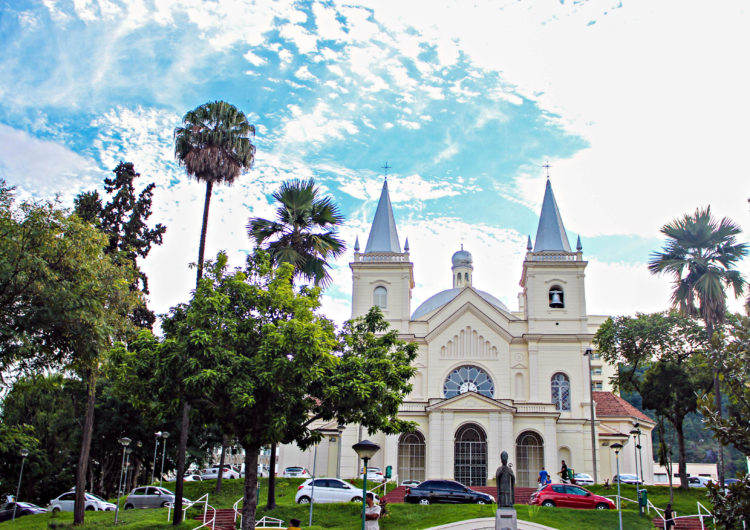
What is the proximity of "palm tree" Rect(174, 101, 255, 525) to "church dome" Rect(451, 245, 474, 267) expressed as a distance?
4586 centimetres

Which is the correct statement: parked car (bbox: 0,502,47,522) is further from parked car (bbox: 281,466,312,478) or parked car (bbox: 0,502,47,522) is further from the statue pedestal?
the statue pedestal

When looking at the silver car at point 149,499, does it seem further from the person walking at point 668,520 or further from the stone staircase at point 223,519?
the person walking at point 668,520

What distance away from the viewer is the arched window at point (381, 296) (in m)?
49.7

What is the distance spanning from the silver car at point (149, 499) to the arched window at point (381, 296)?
19.8 metres

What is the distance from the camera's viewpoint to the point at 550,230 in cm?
5028

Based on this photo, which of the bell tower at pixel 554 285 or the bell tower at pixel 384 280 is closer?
the bell tower at pixel 554 285

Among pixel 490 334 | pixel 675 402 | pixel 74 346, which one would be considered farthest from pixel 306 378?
pixel 490 334

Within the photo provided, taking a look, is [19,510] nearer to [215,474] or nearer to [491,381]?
[215,474]

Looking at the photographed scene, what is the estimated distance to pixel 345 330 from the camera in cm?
2506

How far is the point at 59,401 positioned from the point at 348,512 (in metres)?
25.6

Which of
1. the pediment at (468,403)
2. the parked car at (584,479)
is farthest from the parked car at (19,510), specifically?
the parked car at (584,479)

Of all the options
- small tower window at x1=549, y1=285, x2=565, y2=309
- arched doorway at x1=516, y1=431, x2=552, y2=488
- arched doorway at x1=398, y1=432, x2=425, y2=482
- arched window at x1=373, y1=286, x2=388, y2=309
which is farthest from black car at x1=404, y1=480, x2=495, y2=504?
small tower window at x1=549, y1=285, x2=565, y2=309

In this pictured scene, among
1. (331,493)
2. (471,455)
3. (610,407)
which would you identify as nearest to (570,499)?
(331,493)

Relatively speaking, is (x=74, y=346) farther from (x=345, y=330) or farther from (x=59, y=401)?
(x=59, y=401)
